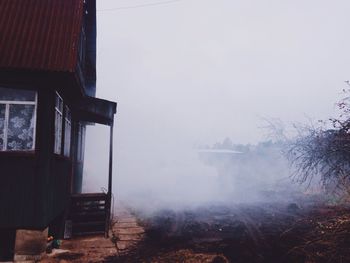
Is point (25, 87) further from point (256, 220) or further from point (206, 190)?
point (206, 190)

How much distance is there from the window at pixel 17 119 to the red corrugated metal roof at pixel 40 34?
2.61 ft

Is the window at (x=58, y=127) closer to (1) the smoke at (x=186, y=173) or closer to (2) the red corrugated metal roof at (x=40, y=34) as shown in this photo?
(2) the red corrugated metal roof at (x=40, y=34)

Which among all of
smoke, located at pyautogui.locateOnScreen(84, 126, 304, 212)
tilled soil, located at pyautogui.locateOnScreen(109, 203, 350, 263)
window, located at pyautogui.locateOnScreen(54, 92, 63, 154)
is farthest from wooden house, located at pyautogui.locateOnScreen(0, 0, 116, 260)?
smoke, located at pyautogui.locateOnScreen(84, 126, 304, 212)

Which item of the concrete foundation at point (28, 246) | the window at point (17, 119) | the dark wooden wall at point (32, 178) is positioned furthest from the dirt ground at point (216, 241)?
the window at point (17, 119)

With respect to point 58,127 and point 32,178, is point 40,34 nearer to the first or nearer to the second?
point 58,127

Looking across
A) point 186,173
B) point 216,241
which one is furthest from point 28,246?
point 186,173

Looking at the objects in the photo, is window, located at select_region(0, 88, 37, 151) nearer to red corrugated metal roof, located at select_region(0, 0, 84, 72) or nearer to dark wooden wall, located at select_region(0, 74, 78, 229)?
dark wooden wall, located at select_region(0, 74, 78, 229)

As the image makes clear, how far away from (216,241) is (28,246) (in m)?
5.09

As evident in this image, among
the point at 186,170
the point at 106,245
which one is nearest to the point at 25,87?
the point at 106,245

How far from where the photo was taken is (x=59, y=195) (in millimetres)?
9352

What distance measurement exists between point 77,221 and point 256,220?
6981mm

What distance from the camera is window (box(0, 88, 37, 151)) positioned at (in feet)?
24.5

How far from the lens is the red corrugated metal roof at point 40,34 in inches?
288

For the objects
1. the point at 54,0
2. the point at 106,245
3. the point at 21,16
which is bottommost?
the point at 106,245
